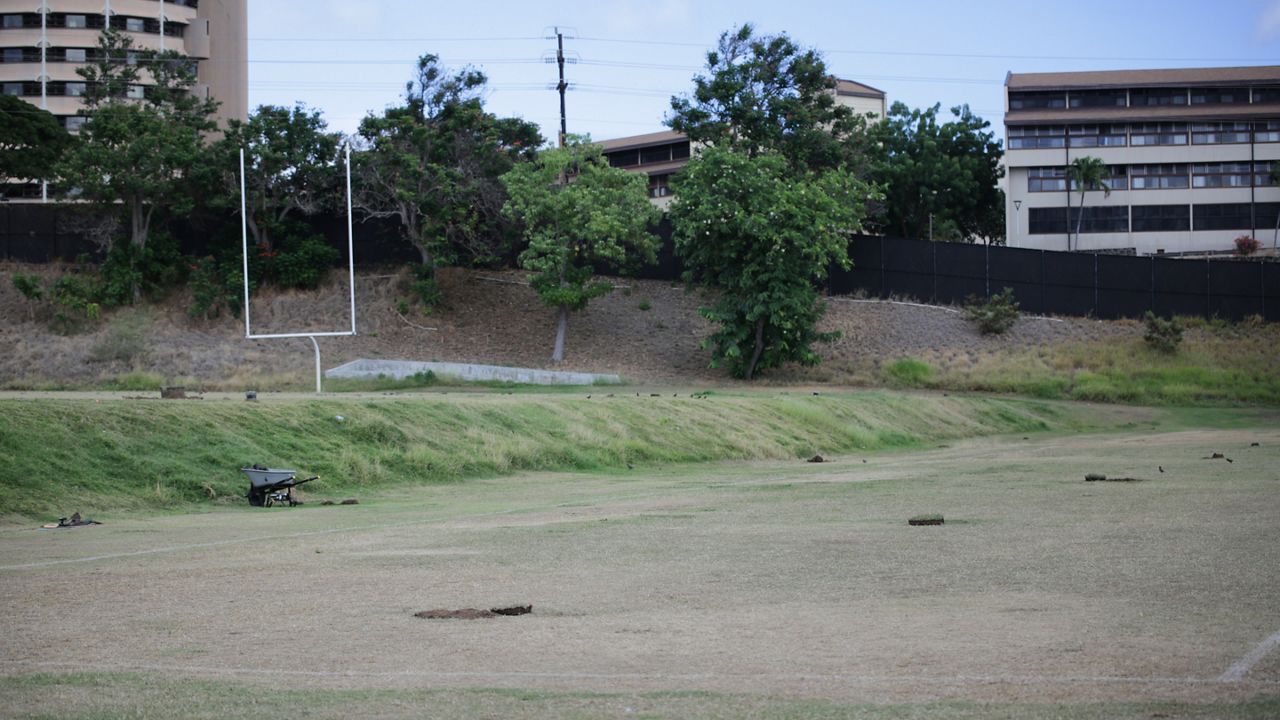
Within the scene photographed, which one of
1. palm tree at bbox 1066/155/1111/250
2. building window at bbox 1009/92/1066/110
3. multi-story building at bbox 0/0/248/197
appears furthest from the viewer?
multi-story building at bbox 0/0/248/197

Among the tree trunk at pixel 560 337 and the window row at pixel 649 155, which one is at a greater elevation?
the window row at pixel 649 155

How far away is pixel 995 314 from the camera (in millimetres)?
58969

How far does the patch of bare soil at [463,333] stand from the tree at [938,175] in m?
21.5

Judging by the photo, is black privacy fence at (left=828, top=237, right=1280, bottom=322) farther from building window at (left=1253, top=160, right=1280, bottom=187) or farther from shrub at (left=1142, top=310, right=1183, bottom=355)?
building window at (left=1253, top=160, right=1280, bottom=187)

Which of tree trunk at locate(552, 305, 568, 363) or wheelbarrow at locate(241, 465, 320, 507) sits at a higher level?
tree trunk at locate(552, 305, 568, 363)

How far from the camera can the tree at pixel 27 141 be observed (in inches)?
2601

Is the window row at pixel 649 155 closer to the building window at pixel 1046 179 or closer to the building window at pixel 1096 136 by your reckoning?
the building window at pixel 1046 179

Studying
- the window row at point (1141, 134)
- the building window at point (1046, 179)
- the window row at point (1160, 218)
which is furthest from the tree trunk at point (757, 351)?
the window row at point (1141, 134)

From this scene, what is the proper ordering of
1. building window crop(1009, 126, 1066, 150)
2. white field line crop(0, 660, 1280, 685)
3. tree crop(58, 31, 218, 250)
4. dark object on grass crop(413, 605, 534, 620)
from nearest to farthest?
white field line crop(0, 660, 1280, 685)
dark object on grass crop(413, 605, 534, 620)
tree crop(58, 31, 218, 250)
building window crop(1009, 126, 1066, 150)

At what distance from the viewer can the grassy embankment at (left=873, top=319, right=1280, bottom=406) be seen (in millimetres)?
52250

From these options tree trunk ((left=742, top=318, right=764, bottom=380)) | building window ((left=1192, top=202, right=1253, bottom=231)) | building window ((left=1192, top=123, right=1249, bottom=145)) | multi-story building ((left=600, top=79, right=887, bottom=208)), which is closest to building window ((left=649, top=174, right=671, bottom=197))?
multi-story building ((left=600, top=79, right=887, bottom=208))

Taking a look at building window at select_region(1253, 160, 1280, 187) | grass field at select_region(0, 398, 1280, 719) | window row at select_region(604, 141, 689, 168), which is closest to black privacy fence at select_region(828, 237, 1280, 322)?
building window at select_region(1253, 160, 1280, 187)

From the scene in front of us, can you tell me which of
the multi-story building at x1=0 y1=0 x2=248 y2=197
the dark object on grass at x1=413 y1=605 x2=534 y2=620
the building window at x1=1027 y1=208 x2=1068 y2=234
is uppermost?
the multi-story building at x1=0 y1=0 x2=248 y2=197

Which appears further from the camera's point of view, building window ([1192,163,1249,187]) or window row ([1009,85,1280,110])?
window row ([1009,85,1280,110])
